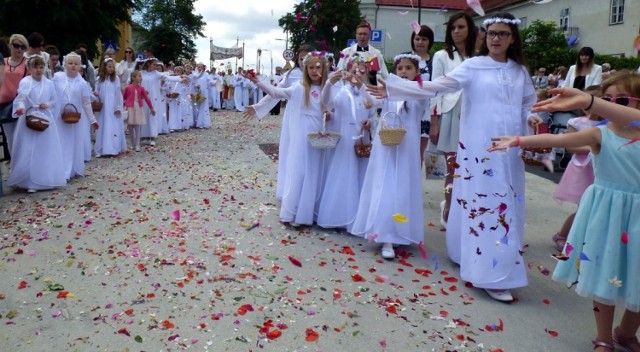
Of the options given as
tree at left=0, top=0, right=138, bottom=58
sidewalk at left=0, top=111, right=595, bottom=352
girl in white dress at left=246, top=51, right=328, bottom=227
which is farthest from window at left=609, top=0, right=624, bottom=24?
girl in white dress at left=246, top=51, right=328, bottom=227

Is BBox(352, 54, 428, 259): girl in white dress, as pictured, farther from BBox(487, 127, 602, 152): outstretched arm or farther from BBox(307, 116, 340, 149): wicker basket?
BBox(487, 127, 602, 152): outstretched arm

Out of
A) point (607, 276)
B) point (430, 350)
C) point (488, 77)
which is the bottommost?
point (430, 350)

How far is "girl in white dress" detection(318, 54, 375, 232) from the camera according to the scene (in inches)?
241

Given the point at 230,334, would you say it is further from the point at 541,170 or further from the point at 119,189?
the point at 541,170

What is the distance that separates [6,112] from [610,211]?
783 cm

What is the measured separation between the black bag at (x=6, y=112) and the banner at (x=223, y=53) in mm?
39042

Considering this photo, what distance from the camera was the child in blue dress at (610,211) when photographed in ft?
10.6

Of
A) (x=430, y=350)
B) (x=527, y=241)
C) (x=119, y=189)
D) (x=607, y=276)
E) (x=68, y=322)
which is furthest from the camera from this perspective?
(x=119, y=189)

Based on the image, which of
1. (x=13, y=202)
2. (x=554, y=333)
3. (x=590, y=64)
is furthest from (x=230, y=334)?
(x=590, y=64)

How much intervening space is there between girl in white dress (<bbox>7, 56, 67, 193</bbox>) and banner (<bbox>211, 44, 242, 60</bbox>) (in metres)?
38.9

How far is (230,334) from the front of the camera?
3.63 meters

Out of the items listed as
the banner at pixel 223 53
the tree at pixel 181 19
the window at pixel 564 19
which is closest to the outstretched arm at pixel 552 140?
the window at pixel 564 19

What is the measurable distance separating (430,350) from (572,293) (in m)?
1.83

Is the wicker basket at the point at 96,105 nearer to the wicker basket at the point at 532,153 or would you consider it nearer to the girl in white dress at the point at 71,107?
the girl in white dress at the point at 71,107
